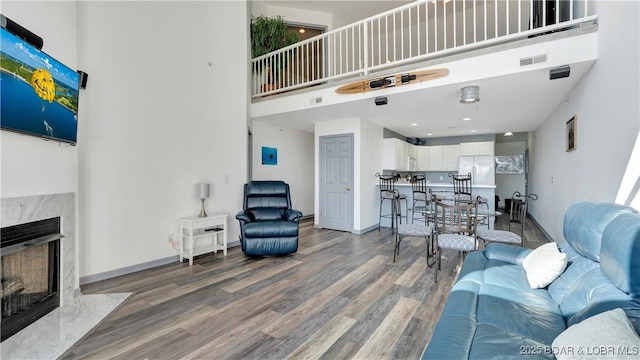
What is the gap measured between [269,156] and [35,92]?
4.10 meters

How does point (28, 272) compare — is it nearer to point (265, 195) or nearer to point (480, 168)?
point (265, 195)

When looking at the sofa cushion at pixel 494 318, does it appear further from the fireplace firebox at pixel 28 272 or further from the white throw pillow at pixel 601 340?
the fireplace firebox at pixel 28 272

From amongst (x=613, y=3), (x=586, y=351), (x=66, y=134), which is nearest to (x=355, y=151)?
(x=613, y=3)

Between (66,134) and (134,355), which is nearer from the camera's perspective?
(134,355)

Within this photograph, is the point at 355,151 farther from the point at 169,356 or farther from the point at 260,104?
the point at 169,356

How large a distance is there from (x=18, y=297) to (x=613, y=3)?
5.34 metres

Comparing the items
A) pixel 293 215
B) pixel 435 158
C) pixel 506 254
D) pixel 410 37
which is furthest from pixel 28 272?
pixel 435 158

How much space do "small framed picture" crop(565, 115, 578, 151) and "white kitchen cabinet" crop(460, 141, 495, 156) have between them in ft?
12.8

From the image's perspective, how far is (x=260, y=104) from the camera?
17.3ft

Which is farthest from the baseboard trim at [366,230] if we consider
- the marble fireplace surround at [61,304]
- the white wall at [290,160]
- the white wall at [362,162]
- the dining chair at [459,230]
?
the marble fireplace surround at [61,304]

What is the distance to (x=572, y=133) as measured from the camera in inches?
136

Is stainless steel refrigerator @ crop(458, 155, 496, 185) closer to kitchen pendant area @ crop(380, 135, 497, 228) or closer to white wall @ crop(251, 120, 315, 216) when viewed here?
kitchen pendant area @ crop(380, 135, 497, 228)

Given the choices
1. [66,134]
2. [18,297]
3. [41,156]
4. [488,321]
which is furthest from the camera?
[66,134]

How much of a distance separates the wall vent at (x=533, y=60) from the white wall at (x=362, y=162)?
283cm
